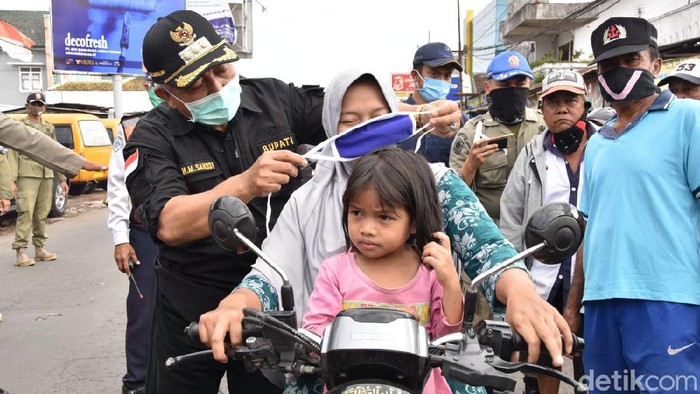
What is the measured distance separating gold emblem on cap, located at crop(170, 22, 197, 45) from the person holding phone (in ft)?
7.44

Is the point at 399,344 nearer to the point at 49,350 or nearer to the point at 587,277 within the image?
the point at 587,277

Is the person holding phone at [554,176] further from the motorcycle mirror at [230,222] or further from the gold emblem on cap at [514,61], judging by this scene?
the motorcycle mirror at [230,222]

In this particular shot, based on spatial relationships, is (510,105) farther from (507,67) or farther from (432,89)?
(432,89)

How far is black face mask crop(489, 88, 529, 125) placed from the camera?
478 centimetres

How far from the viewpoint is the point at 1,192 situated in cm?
869

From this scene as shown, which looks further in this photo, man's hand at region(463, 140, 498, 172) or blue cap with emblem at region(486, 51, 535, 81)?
blue cap with emblem at region(486, 51, 535, 81)

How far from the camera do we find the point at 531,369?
1499 mm

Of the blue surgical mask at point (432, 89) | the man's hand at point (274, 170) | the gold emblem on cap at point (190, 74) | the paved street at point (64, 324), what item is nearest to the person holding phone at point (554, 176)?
the blue surgical mask at point (432, 89)

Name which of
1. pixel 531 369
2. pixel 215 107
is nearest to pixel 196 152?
pixel 215 107

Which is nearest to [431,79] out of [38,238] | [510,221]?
[510,221]

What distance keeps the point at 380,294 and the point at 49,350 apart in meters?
4.90

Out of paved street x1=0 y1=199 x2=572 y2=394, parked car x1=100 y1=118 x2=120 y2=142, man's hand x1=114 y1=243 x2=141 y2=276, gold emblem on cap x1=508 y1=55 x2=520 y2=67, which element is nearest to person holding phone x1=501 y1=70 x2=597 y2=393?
gold emblem on cap x1=508 y1=55 x2=520 y2=67

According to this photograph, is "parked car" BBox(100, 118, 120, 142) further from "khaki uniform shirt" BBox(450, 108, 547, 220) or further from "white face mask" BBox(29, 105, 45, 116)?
"khaki uniform shirt" BBox(450, 108, 547, 220)
